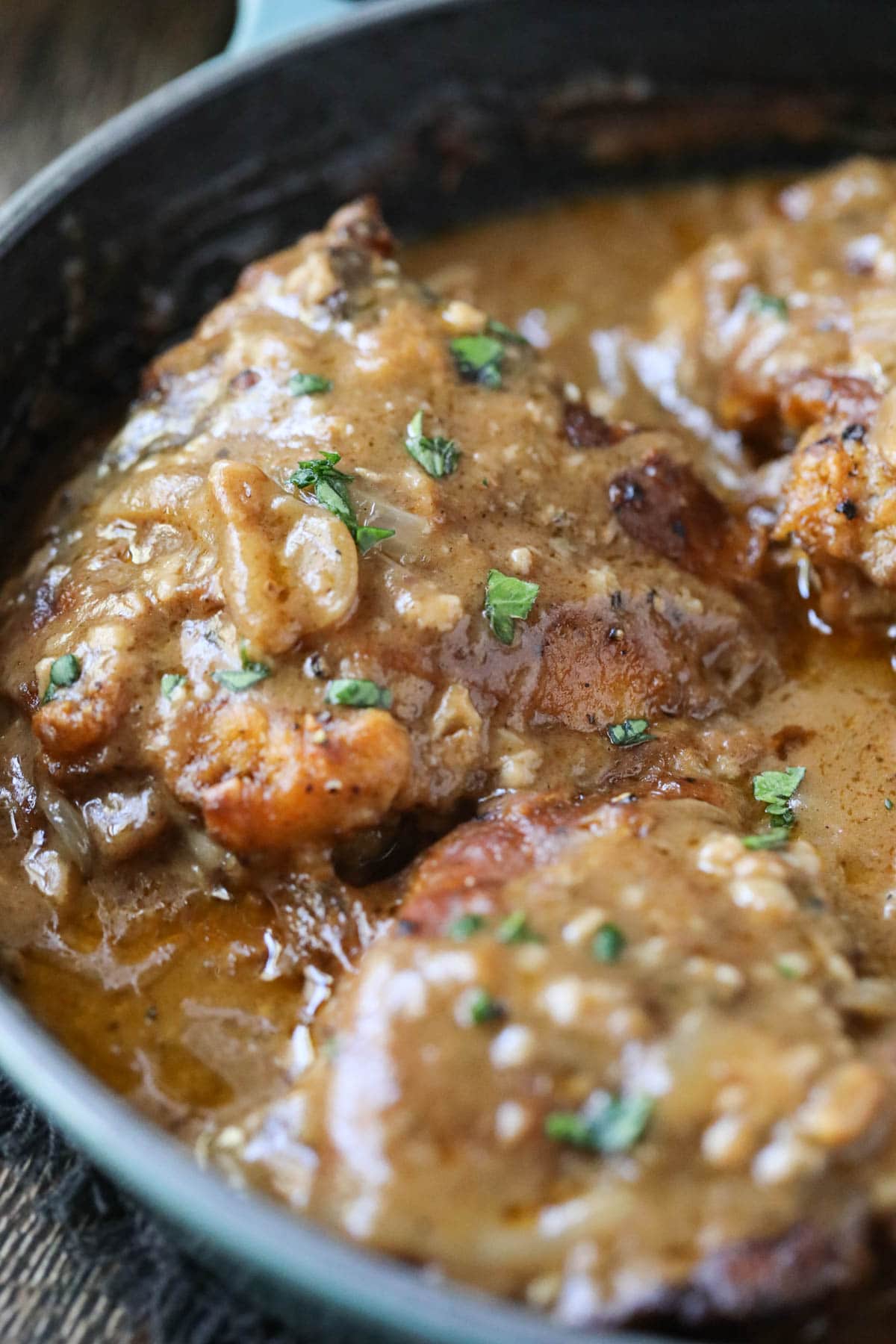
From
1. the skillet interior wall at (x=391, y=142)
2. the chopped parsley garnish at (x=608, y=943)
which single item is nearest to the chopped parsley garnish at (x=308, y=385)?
the skillet interior wall at (x=391, y=142)

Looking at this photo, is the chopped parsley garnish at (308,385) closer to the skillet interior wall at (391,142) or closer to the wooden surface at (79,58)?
the skillet interior wall at (391,142)

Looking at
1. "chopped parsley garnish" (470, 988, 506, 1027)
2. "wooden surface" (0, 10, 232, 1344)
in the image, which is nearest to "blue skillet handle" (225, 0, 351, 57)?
"wooden surface" (0, 10, 232, 1344)

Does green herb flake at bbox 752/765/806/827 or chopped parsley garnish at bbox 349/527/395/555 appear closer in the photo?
chopped parsley garnish at bbox 349/527/395/555

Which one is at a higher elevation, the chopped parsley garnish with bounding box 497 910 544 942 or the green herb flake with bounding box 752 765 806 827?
the chopped parsley garnish with bounding box 497 910 544 942

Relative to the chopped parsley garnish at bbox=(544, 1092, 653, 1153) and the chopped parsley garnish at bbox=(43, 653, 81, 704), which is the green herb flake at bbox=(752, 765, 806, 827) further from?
the chopped parsley garnish at bbox=(43, 653, 81, 704)

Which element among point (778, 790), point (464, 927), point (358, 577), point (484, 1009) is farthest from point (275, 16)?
point (484, 1009)

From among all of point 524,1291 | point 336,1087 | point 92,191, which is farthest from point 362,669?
point 92,191
